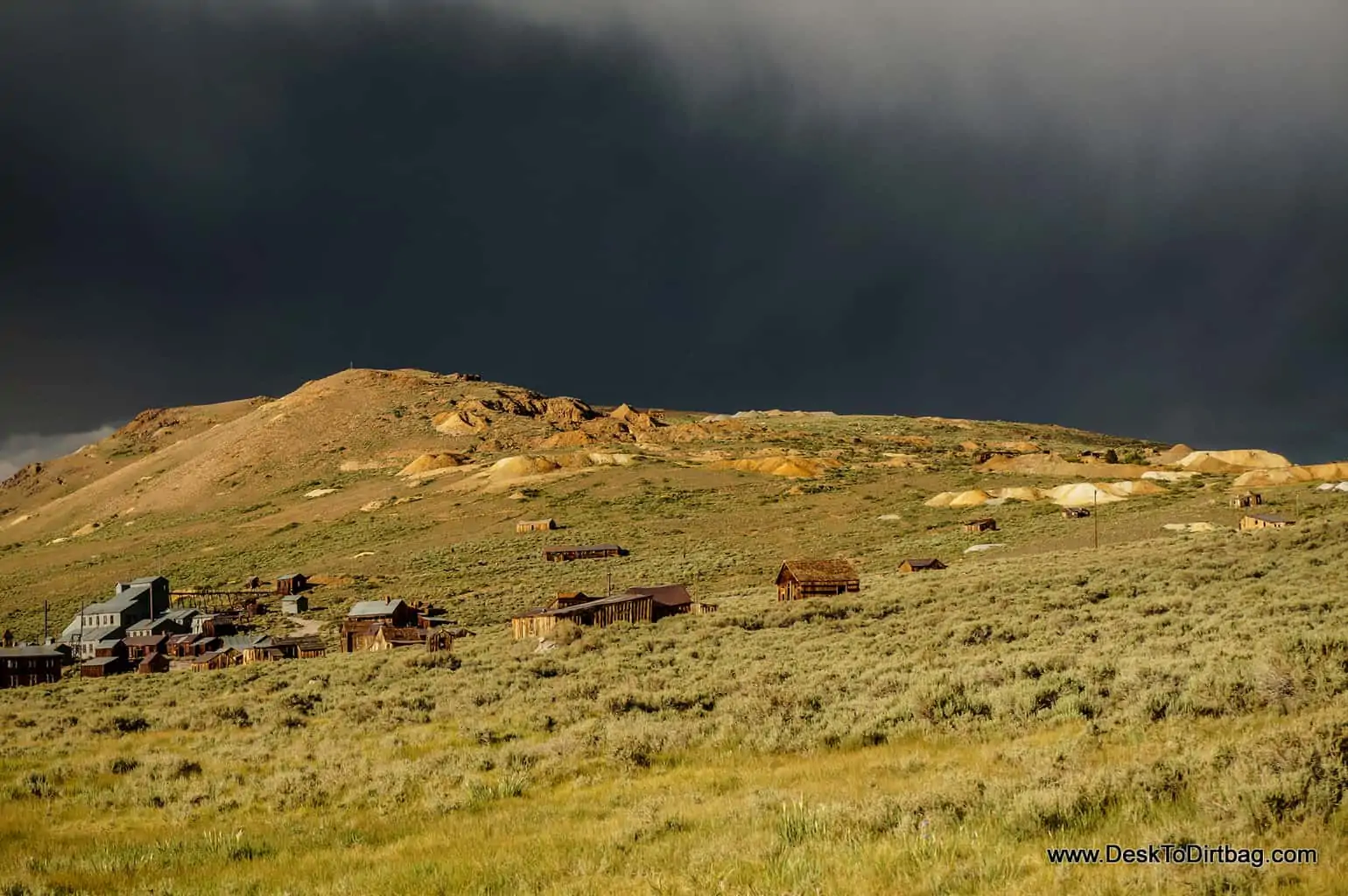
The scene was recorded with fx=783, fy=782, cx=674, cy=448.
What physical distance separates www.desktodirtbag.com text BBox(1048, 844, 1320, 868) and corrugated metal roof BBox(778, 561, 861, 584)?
3347 cm

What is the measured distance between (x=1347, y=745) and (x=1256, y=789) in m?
1.57

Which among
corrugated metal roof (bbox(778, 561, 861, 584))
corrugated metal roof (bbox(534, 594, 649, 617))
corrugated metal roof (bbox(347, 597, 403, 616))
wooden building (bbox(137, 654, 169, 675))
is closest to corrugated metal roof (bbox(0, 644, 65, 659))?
wooden building (bbox(137, 654, 169, 675))

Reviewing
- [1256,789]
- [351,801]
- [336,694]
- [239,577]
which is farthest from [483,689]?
[239,577]

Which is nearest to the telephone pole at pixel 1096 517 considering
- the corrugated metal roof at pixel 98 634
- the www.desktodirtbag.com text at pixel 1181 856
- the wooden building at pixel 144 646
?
the www.desktodirtbag.com text at pixel 1181 856

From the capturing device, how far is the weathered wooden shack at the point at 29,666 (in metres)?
46.0

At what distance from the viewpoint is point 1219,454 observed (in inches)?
4028

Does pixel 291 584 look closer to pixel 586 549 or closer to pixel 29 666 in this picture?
pixel 29 666

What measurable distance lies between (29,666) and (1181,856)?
59899mm

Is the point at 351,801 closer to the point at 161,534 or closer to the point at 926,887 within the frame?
the point at 926,887

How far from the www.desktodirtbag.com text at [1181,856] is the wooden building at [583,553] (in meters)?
63.0

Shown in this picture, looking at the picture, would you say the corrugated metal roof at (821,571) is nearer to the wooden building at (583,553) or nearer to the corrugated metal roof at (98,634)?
the wooden building at (583,553)

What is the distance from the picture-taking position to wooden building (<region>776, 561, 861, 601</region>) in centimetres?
3912

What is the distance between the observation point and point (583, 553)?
226 ft

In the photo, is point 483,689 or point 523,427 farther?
point 523,427
